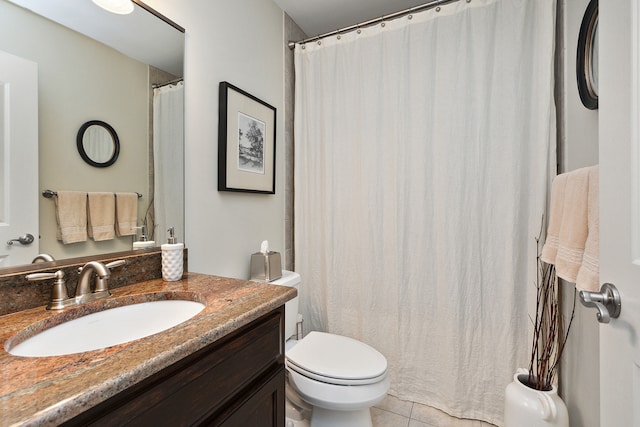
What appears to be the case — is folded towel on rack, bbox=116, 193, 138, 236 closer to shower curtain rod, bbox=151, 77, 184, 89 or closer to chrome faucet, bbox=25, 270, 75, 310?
chrome faucet, bbox=25, 270, 75, 310

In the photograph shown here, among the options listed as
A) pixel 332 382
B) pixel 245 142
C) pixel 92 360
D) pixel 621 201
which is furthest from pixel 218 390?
pixel 245 142

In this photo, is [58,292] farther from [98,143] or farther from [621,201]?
[621,201]

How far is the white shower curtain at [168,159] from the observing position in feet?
3.66

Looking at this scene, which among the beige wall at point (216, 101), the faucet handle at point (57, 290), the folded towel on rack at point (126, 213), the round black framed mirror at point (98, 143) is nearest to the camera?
the faucet handle at point (57, 290)

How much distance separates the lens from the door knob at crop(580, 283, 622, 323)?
540 millimetres

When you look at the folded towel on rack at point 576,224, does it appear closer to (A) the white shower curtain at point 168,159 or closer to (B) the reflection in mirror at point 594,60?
(B) the reflection in mirror at point 594,60

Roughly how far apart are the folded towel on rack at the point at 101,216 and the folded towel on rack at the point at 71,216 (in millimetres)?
16

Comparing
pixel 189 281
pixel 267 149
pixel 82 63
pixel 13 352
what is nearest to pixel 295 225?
pixel 267 149

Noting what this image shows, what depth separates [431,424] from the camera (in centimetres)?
148

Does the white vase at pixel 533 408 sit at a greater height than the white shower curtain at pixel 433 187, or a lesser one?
lesser

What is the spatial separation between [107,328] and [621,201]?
1218 millimetres

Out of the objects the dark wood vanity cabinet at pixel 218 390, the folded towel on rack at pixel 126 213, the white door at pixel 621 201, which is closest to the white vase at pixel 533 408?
the white door at pixel 621 201

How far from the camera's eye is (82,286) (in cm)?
83

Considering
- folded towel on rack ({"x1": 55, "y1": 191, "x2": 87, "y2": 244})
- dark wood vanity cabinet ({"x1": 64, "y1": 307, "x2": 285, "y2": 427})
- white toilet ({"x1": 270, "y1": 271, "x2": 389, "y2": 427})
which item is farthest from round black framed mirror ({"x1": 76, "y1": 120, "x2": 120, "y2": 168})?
white toilet ({"x1": 270, "y1": 271, "x2": 389, "y2": 427})
